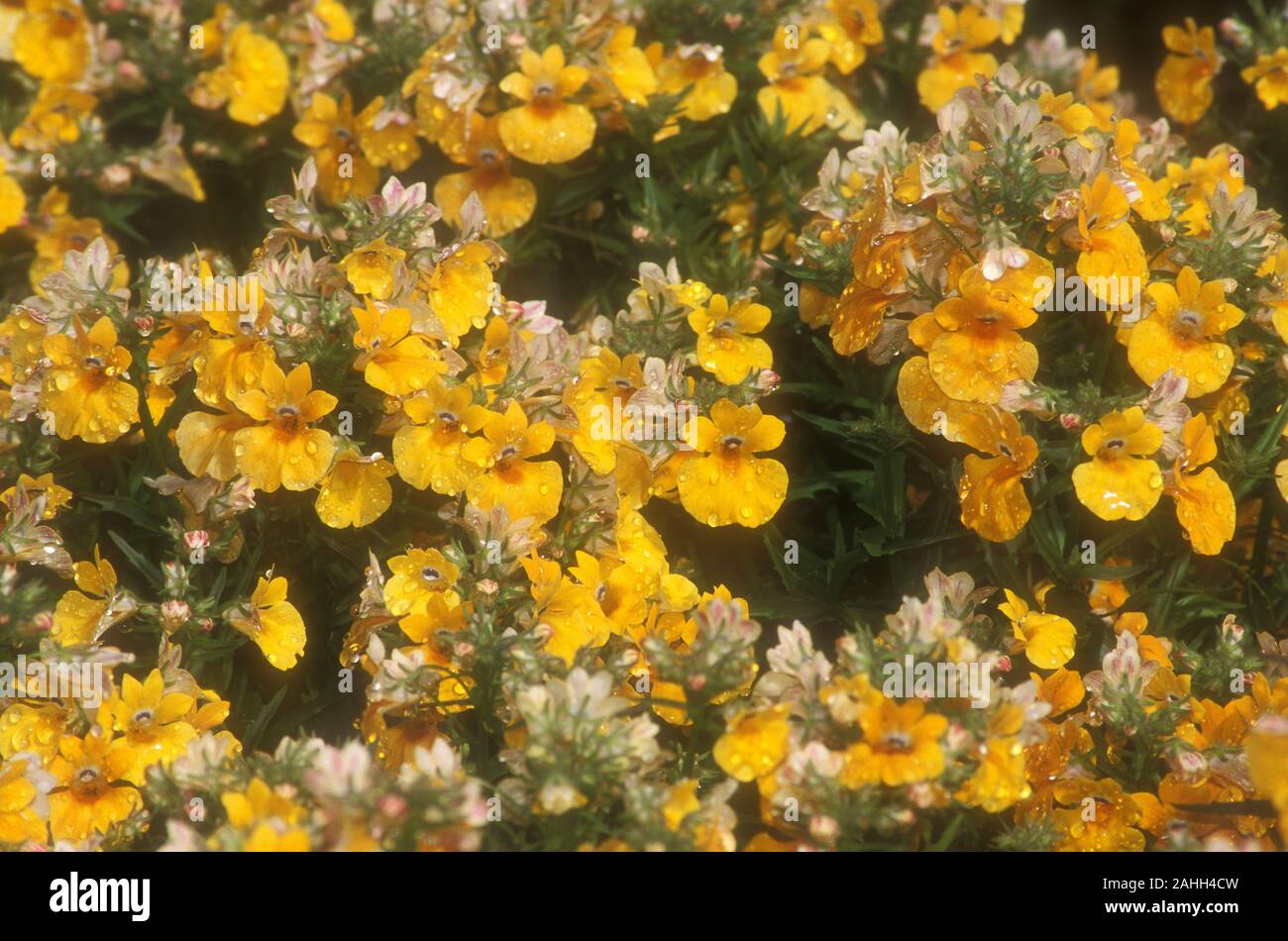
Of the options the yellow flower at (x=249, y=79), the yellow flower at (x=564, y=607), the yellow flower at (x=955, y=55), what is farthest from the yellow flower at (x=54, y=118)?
the yellow flower at (x=955, y=55)

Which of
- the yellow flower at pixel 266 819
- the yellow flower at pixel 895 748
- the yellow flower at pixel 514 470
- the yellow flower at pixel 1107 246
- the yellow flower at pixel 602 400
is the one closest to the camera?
the yellow flower at pixel 266 819

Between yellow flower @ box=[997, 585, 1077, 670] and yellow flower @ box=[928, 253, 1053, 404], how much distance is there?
0.41m

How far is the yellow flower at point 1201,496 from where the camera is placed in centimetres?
232

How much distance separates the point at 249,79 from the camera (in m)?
3.31

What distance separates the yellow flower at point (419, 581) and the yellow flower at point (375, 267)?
0.51 meters

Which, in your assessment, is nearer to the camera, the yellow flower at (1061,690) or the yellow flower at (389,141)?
the yellow flower at (1061,690)

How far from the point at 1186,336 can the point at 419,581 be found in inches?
60.5

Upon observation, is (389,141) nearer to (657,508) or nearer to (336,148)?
(336,148)

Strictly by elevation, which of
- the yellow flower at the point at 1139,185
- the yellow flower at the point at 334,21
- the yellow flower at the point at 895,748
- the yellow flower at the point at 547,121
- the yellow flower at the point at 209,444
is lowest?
the yellow flower at the point at 895,748

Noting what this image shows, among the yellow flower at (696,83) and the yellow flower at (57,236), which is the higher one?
the yellow flower at (696,83)

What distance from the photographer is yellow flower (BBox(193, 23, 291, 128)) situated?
3299mm

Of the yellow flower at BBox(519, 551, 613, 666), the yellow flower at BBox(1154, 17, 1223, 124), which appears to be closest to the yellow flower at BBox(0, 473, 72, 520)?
the yellow flower at BBox(519, 551, 613, 666)

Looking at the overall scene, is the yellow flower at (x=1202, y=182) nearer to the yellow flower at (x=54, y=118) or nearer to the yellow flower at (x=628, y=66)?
the yellow flower at (x=628, y=66)
